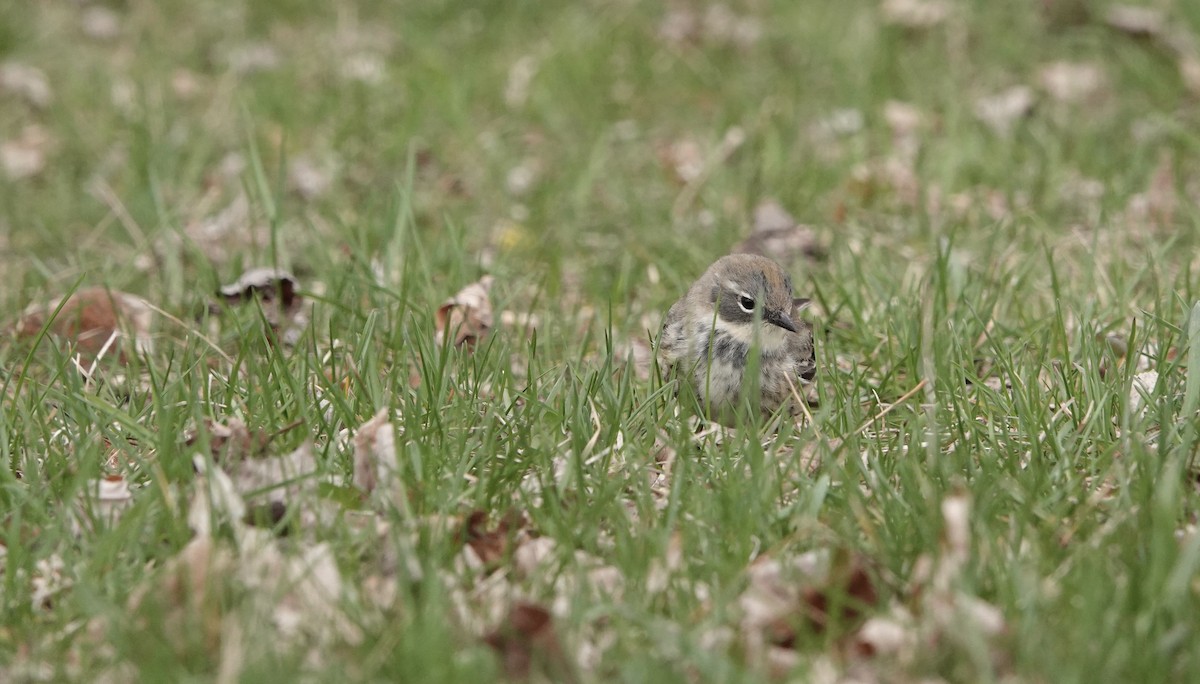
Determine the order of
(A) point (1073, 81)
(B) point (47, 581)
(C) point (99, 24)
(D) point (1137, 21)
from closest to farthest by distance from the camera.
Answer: (B) point (47, 581) → (A) point (1073, 81) → (D) point (1137, 21) → (C) point (99, 24)

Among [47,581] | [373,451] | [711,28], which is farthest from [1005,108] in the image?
[47,581]

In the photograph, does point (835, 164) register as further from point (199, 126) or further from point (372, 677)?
point (372, 677)

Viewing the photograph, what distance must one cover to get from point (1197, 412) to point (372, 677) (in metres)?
2.51

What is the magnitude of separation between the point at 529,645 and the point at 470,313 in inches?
98.7

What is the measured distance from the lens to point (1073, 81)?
8.58m

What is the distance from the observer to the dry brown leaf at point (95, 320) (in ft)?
17.9

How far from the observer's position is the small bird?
15.8 ft

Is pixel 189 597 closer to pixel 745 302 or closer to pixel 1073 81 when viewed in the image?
pixel 745 302

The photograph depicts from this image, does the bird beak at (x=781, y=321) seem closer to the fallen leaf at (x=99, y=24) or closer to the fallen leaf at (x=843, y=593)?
the fallen leaf at (x=843, y=593)

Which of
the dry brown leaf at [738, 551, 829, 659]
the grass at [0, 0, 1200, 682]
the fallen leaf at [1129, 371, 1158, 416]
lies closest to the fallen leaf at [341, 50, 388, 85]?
the grass at [0, 0, 1200, 682]

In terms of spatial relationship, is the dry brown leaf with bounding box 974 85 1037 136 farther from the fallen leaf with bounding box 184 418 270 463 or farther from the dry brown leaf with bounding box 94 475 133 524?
the dry brown leaf with bounding box 94 475 133 524

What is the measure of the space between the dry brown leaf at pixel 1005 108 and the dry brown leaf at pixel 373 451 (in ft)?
16.7

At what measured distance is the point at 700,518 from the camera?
373cm

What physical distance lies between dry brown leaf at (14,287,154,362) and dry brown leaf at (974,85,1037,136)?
4.74m
